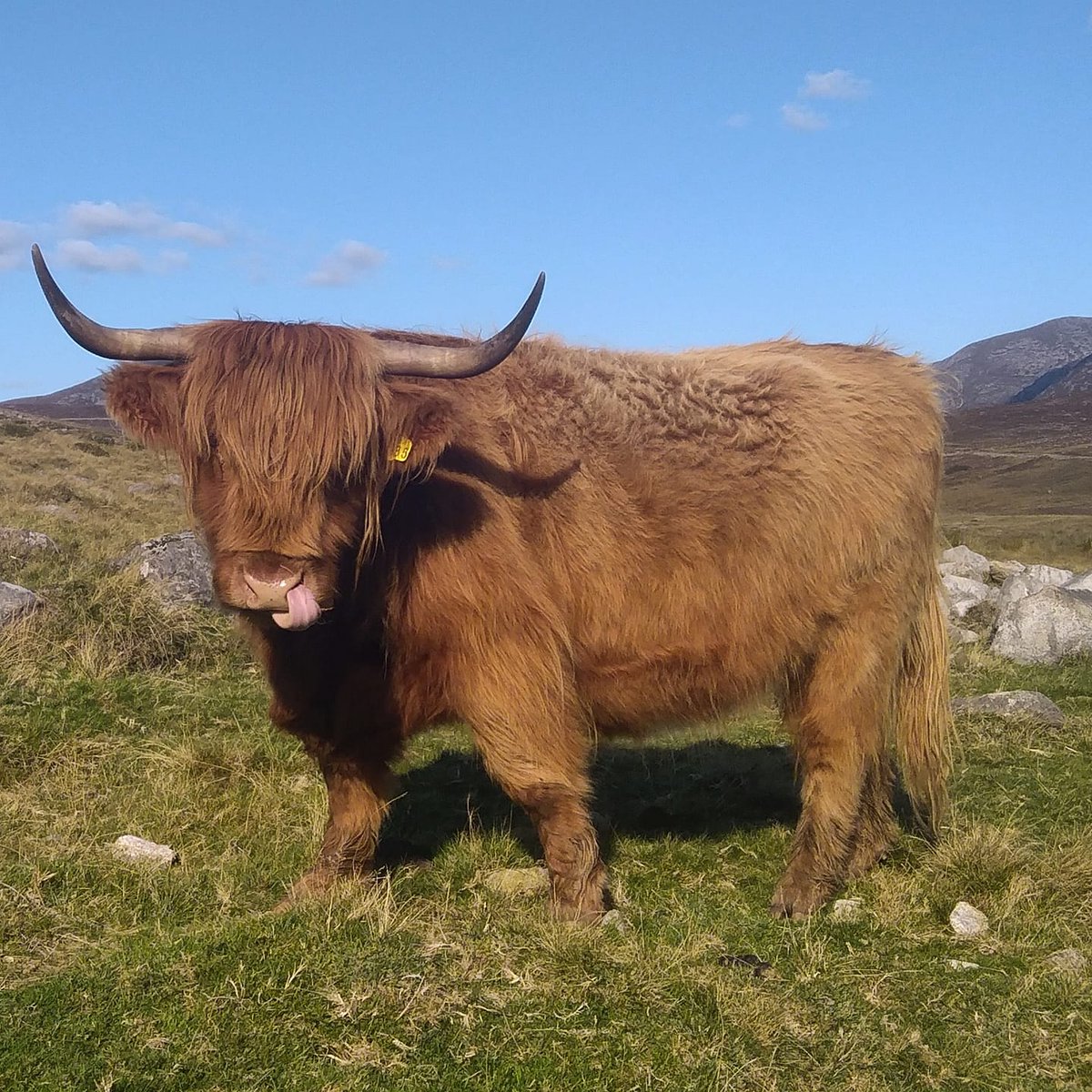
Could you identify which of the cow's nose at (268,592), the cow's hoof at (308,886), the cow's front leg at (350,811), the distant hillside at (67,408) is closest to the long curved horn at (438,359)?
the cow's nose at (268,592)

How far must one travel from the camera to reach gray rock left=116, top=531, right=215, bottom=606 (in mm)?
8812

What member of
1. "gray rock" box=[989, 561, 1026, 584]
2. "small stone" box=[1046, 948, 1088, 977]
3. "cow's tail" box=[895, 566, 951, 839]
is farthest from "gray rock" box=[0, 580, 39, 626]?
"gray rock" box=[989, 561, 1026, 584]

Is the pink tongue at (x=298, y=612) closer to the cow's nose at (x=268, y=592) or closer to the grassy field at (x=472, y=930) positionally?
the cow's nose at (x=268, y=592)

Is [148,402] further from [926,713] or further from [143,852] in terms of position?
[926,713]

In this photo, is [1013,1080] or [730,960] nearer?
[1013,1080]

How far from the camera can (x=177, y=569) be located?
919 cm

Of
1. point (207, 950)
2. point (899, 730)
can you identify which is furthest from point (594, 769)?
point (207, 950)

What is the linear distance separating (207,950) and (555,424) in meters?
2.36

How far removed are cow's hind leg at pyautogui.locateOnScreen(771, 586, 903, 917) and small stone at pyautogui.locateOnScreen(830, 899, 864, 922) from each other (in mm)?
110

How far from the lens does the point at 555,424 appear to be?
428 cm

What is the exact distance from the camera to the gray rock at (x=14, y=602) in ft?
23.5

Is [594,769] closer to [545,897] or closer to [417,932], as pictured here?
[545,897]

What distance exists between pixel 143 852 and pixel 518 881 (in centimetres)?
163

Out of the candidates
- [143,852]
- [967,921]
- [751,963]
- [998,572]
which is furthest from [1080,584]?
[143,852]
